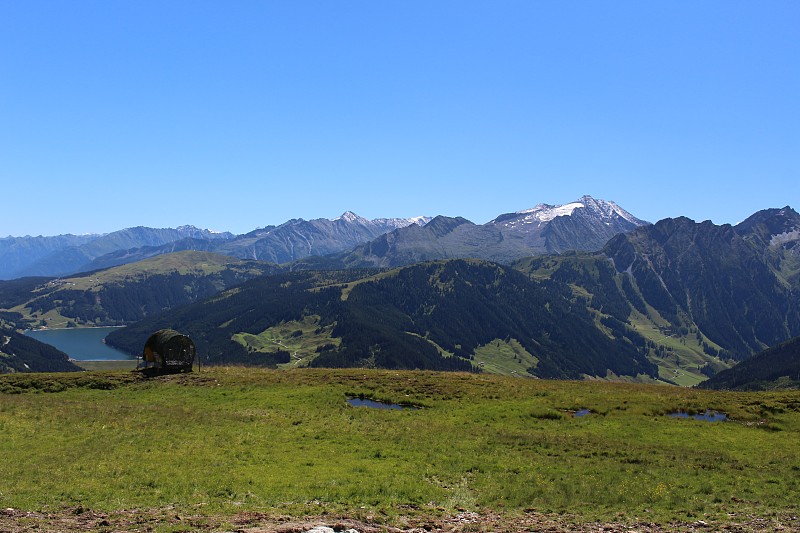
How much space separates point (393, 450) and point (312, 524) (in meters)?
14.7

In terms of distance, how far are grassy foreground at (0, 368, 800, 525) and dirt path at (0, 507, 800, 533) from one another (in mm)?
1061

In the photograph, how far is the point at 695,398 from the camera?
2159 inches

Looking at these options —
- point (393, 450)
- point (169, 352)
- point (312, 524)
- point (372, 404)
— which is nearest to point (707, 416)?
point (372, 404)

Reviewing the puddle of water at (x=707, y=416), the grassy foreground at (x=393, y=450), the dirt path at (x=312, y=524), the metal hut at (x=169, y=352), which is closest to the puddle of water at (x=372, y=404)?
the grassy foreground at (x=393, y=450)

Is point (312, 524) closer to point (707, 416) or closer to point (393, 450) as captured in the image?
point (393, 450)

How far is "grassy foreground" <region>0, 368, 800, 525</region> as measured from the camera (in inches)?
1022

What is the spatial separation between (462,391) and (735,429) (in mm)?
24473

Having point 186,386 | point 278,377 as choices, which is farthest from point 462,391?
point 186,386

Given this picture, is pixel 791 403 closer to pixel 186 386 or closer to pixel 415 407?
pixel 415 407

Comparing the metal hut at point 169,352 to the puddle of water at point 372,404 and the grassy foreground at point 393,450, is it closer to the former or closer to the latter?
the grassy foreground at point 393,450

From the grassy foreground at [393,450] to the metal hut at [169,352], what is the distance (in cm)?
622

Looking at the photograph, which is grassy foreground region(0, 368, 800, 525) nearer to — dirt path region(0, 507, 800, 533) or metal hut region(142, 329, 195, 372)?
dirt path region(0, 507, 800, 533)

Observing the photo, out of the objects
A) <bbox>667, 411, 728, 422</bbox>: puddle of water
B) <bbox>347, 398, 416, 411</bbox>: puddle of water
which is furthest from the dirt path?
<bbox>347, 398, 416, 411</bbox>: puddle of water

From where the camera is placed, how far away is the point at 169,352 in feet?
216
